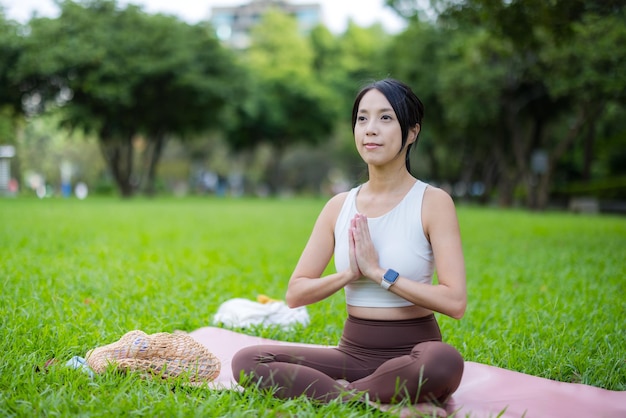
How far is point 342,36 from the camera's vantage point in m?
54.3

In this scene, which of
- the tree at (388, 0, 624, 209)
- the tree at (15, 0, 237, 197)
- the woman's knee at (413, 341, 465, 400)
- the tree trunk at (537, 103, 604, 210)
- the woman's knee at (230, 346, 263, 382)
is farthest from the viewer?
the tree at (15, 0, 237, 197)

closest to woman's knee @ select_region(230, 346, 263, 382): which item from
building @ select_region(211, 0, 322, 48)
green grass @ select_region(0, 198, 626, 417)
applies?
green grass @ select_region(0, 198, 626, 417)

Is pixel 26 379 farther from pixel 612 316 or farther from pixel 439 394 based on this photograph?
pixel 612 316

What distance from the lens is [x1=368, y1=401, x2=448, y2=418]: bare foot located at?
2613mm

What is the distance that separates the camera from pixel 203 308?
5145mm

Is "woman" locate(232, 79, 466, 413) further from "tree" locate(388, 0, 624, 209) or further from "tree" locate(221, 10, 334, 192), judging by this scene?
"tree" locate(221, 10, 334, 192)

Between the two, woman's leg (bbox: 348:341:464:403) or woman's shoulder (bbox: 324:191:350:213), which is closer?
woman's leg (bbox: 348:341:464:403)

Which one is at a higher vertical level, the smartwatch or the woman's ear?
the woman's ear

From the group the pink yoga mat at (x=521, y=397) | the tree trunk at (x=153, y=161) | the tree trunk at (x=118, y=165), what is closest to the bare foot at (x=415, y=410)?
the pink yoga mat at (x=521, y=397)

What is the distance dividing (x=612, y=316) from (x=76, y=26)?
24.9 meters

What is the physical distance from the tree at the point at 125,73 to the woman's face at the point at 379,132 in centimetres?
2314

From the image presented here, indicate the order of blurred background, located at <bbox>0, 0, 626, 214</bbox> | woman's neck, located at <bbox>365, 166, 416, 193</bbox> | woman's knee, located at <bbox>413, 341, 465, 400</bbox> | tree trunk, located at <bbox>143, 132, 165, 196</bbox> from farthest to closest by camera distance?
tree trunk, located at <bbox>143, 132, 165, 196</bbox>
blurred background, located at <bbox>0, 0, 626, 214</bbox>
woman's neck, located at <bbox>365, 166, 416, 193</bbox>
woman's knee, located at <bbox>413, 341, 465, 400</bbox>

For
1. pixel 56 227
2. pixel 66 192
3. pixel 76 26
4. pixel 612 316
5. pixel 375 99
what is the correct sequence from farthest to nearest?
1. pixel 66 192
2. pixel 76 26
3. pixel 56 227
4. pixel 612 316
5. pixel 375 99

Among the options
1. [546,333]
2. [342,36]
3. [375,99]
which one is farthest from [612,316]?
[342,36]
